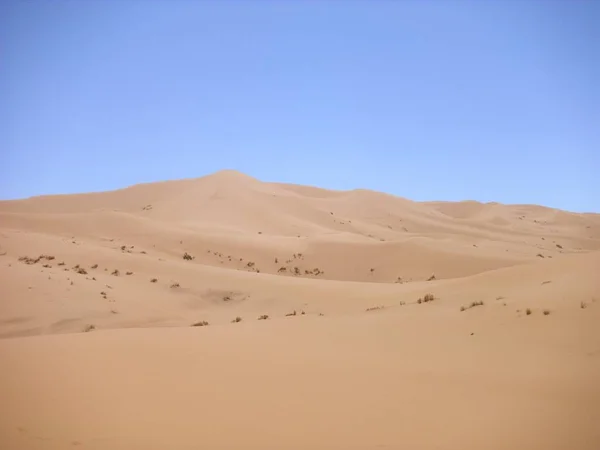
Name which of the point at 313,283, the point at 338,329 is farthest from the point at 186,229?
the point at 338,329

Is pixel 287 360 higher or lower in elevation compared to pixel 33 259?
lower

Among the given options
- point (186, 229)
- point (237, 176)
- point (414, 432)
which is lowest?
point (414, 432)

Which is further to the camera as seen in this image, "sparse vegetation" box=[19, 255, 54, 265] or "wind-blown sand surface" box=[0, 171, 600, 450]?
"sparse vegetation" box=[19, 255, 54, 265]

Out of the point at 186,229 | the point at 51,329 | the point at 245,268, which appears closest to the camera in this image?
the point at 51,329

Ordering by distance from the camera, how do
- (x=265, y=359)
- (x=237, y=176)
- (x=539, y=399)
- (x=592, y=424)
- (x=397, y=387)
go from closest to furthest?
1. (x=592, y=424)
2. (x=539, y=399)
3. (x=397, y=387)
4. (x=265, y=359)
5. (x=237, y=176)

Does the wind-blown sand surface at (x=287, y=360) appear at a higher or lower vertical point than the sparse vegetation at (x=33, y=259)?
lower

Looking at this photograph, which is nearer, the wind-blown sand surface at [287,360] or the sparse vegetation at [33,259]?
the wind-blown sand surface at [287,360]

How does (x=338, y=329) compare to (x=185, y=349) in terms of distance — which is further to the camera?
(x=338, y=329)

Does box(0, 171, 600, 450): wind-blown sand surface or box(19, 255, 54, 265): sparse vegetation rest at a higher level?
box(19, 255, 54, 265): sparse vegetation

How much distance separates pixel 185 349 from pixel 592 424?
5.48 m

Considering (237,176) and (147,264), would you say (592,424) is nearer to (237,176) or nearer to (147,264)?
(147,264)

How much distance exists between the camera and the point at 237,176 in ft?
201

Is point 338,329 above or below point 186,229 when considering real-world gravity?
below

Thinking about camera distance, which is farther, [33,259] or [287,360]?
[33,259]
